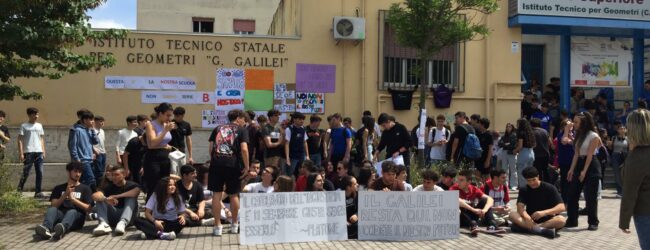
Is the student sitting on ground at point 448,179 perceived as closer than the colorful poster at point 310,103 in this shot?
Yes

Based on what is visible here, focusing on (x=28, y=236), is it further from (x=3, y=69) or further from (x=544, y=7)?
(x=544, y=7)

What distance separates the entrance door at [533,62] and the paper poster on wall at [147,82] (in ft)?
42.8

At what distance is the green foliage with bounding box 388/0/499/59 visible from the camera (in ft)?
44.0

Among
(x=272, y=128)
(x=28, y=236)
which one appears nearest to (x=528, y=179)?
(x=272, y=128)

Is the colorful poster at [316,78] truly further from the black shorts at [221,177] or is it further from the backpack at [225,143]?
the black shorts at [221,177]

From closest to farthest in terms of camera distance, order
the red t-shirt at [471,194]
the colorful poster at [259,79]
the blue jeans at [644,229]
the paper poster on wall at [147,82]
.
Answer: the blue jeans at [644,229] < the red t-shirt at [471,194] < the paper poster on wall at [147,82] < the colorful poster at [259,79]

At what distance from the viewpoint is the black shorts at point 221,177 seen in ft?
29.0

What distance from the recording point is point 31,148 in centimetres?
1252

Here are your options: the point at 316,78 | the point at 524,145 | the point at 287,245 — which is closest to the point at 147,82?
the point at 316,78

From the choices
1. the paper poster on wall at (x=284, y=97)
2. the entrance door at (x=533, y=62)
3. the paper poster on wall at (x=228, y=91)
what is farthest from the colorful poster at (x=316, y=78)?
the entrance door at (x=533, y=62)

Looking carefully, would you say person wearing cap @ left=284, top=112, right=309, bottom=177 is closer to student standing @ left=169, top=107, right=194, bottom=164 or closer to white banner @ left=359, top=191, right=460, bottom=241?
student standing @ left=169, top=107, right=194, bottom=164

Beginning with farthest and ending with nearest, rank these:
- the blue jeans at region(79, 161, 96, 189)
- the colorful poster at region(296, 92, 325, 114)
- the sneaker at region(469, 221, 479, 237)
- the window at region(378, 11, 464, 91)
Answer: the window at region(378, 11, 464, 91), the colorful poster at region(296, 92, 325, 114), the blue jeans at region(79, 161, 96, 189), the sneaker at region(469, 221, 479, 237)

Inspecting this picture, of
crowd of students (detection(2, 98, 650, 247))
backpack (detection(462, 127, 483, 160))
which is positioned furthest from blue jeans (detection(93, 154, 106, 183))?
backpack (detection(462, 127, 483, 160))

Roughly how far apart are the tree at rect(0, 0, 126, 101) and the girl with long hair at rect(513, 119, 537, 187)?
7.56m
